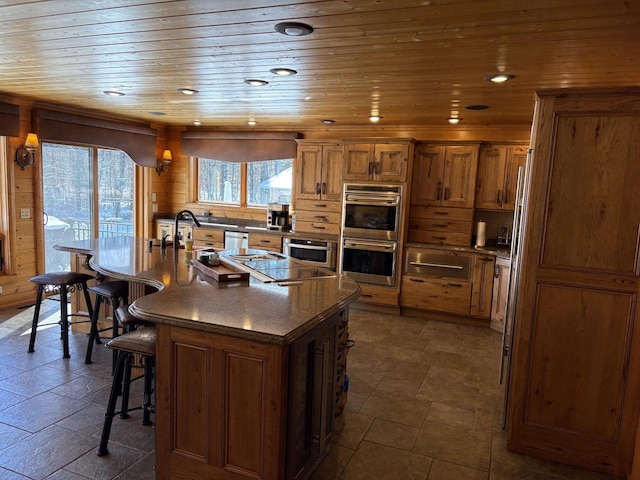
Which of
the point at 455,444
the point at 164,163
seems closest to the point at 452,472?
the point at 455,444

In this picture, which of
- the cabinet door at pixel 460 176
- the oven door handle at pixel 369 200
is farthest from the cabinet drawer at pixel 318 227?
the cabinet door at pixel 460 176

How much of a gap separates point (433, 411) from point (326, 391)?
44.6 inches

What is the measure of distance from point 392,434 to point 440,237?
125 inches

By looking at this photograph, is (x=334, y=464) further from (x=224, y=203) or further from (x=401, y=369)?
(x=224, y=203)

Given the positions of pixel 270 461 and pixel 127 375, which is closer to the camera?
pixel 270 461

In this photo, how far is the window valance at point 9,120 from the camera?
191 inches

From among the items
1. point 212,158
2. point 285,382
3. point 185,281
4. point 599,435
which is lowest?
point 599,435

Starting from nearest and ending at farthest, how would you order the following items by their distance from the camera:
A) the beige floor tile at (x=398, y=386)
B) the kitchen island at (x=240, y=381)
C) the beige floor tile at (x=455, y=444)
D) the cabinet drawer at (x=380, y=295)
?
1. the kitchen island at (x=240, y=381)
2. the beige floor tile at (x=455, y=444)
3. the beige floor tile at (x=398, y=386)
4. the cabinet drawer at (x=380, y=295)

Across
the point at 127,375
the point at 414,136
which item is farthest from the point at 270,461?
the point at 414,136

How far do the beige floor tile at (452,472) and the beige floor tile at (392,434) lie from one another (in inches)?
8.8

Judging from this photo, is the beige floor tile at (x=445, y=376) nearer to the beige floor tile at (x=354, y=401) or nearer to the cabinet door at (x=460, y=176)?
the beige floor tile at (x=354, y=401)

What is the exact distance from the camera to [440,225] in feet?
18.8

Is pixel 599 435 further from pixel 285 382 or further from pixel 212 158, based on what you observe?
pixel 212 158

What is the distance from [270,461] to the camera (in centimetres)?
207
